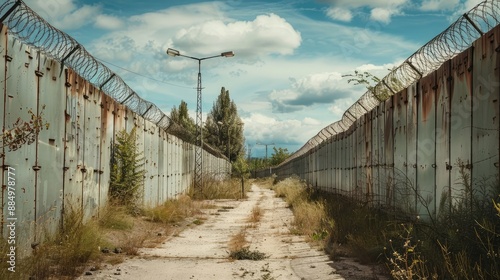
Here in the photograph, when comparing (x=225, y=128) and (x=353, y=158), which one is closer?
(x=353, y=158)

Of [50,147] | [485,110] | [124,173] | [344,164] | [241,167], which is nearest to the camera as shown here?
[485,110]

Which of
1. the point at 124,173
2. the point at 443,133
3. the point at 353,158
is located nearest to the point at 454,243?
the point at 443,133

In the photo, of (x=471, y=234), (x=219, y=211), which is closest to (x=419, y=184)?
(x=471, y=234)

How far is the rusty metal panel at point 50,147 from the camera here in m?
7.42

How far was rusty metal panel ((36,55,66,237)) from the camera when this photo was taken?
292 inches

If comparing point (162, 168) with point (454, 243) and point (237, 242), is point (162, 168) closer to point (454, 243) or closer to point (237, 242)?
point (237, 242)

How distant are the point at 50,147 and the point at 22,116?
1131 mm

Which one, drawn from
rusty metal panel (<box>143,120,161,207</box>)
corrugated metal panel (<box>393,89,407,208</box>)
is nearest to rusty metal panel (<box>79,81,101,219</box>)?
rusty metal panel (<box>143,120,161,207</box>)

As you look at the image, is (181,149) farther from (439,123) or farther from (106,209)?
(439,123)

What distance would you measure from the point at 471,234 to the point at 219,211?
43.4 feet

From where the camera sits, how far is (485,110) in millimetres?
5898

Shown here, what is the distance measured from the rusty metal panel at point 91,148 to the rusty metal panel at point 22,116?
2.30m

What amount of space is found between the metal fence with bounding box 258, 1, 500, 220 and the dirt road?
167 cm

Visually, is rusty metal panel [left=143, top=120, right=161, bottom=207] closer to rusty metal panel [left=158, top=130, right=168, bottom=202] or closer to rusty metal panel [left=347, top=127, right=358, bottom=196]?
rusty metal panel [left=158, top=130, right=168, bottom=202]
